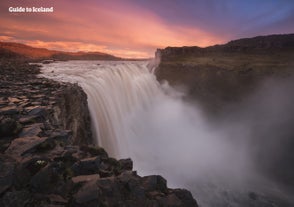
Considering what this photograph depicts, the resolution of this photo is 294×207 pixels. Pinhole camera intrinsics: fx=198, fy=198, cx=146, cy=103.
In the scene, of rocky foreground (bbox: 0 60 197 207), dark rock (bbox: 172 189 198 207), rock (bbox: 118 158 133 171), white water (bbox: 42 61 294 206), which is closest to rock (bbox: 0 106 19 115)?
rocky foreground (bbox: 0 60 197 207)

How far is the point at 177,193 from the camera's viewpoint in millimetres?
5172

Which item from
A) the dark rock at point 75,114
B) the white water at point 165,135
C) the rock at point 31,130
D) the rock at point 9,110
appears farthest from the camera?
the white water at point 165,135

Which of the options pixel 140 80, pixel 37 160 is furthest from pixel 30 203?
pixel 140 80

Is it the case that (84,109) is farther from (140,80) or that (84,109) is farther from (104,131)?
(140,80)

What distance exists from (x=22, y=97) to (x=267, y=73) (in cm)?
4491

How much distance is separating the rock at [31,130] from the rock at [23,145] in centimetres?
28

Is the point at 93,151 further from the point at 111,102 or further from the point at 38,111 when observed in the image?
the point at 111,102

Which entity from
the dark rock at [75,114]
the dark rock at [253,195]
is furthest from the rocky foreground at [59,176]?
the dark rock at [253,195]

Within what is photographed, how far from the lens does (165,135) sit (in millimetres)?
31391

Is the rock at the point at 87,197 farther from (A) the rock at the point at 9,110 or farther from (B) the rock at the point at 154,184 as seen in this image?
(A) the rock at the point at 9,110

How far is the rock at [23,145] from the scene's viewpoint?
474cm

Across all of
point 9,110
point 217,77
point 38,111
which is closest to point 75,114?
point 38,111

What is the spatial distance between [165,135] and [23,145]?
89.7 ft

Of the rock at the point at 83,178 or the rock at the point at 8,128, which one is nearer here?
the rock at the point at 83,178
